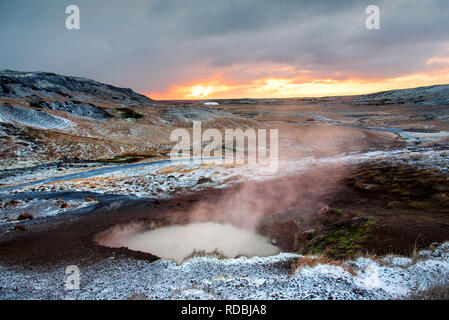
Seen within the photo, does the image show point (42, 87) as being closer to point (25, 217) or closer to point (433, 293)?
point (25, 217)

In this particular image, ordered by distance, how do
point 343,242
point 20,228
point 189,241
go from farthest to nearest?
point 20,228 < point 189,241 < point 343,242

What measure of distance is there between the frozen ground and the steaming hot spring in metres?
1.32

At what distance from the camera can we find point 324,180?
73.7 ft

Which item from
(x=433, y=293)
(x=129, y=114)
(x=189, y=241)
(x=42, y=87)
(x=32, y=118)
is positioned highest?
(x=42, y=87)

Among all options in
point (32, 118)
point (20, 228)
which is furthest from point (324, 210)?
point (32, 118)

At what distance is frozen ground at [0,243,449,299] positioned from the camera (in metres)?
6.79

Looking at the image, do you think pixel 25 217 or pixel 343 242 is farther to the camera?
pixel 25 217

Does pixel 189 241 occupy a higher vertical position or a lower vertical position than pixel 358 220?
lower

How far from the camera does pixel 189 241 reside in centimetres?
1221

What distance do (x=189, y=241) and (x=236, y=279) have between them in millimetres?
4858

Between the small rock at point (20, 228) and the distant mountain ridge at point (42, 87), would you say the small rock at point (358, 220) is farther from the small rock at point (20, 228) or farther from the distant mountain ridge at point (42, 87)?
the distant mountain ridge at point (42, 87)

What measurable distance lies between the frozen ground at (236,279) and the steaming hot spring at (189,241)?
1.32 metres

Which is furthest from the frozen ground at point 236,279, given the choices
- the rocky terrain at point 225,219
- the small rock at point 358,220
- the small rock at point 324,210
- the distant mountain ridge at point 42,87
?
the distant mountain ridge at point 42,87

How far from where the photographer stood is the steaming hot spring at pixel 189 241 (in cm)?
1094
